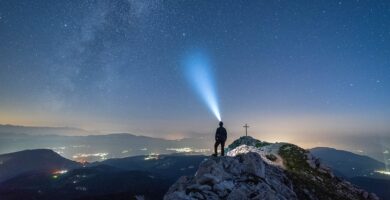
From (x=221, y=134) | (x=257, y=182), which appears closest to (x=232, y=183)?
(x=257, y=182)

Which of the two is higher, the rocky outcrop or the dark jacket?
the dark jacket

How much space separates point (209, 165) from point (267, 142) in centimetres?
3039

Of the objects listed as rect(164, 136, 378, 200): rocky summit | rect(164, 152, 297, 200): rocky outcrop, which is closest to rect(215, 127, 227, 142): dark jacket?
rect(164, 136, 378, 200): rocky summit

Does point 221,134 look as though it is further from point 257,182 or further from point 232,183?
point 232,183

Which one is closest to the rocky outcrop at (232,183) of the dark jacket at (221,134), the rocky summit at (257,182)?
the rocky summit at (257,182)

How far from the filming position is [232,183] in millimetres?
27469

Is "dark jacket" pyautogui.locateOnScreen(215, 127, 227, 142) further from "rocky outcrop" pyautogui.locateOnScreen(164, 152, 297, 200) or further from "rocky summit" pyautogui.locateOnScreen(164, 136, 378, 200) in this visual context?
"rocky outcrop" pyautogui.locateOnScreen(164, 152, 297, 200)

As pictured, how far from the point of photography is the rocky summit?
25859 millimetres

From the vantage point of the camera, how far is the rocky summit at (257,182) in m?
25.9

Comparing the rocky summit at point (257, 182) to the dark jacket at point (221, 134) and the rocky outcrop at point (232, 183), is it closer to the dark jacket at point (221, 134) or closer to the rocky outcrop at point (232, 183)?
the rocky outcrop at point (232, 183)

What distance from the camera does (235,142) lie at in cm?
6969

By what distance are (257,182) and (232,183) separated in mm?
2746

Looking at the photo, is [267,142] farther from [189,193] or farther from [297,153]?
[189,193]

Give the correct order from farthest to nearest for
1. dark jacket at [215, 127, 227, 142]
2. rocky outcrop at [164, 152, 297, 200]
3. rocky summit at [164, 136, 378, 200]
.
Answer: dark jacket at [215, 127, 227, 142], rocky summit at [164, 136, 378, 200], rocky outcrop at [164, 152, 297, 200]
